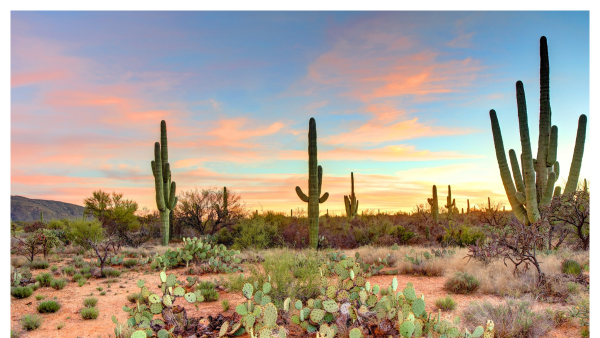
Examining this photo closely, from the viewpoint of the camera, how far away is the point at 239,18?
755cm

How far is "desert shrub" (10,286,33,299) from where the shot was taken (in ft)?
28.6

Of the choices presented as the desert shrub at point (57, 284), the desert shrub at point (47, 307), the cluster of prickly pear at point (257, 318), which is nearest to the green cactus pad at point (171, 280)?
the cluster of prickly pear at point (257, 318)

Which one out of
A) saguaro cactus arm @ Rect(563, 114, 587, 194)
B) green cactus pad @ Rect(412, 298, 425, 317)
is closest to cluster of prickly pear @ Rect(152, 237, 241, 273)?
green cactus pad @ Rect(412, 298, 425, 317)

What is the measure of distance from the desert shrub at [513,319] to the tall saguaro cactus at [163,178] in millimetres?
15762

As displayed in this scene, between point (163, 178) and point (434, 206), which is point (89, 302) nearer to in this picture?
point (163, 178)

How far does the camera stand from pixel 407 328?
4281 mm

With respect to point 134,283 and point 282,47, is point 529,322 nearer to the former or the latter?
point 282,47

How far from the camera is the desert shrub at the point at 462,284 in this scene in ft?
27.0

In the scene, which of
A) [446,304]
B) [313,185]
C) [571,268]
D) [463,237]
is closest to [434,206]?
[463,237]

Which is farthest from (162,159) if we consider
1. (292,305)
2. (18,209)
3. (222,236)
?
(18,209)

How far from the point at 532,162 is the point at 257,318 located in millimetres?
12599

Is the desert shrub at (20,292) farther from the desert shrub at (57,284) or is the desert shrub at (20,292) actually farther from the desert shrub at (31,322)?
the desert shrub at (31,322)

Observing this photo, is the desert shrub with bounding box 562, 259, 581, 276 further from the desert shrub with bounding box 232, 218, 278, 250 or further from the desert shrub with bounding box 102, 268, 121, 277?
the desert shrub with bounding box 102, 268, 121, 277
